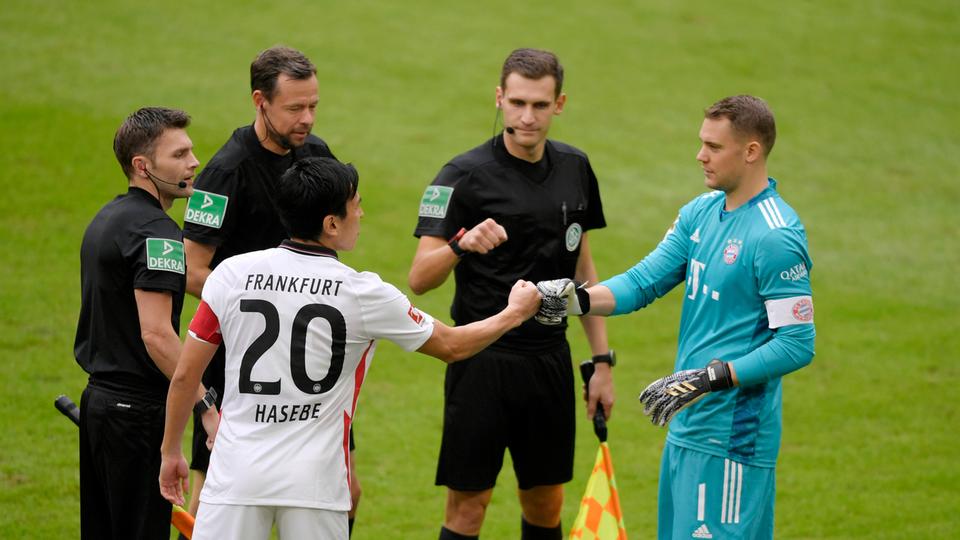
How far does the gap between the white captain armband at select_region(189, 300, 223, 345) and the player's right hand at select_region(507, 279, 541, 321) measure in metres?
1.30

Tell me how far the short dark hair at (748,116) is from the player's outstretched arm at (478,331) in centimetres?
111

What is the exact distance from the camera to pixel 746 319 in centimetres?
473

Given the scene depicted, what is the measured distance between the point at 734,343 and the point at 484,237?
1197 mm

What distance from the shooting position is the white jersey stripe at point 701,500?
4.72 meters

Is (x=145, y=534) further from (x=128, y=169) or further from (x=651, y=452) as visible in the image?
(x=651, y=452)

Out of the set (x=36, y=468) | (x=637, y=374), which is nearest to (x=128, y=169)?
(x=36, y=468)

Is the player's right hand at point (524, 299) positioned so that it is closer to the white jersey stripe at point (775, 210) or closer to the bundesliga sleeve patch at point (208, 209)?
the white jersey stripe at point (775, 210)

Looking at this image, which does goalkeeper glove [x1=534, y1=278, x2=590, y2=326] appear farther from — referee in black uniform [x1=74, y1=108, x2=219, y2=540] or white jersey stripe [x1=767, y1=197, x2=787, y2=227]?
referee in black uniform [x1=74, y1=108, x2=219, y2=540]

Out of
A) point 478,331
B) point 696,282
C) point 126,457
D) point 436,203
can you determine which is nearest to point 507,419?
point 436,203

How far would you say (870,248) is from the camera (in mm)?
13656

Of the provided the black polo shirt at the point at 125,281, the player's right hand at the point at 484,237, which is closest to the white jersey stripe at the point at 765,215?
the player's right hand at the point at 484,237

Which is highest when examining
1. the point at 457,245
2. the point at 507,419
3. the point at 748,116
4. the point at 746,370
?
the point at 748,116

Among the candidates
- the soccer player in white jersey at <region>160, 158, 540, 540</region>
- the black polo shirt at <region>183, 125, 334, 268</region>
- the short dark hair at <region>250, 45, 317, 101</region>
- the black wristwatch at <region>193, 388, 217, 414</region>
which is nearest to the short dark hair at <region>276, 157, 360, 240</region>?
the soccer player in white jersey at <region>160, 158, 540, 540</region>

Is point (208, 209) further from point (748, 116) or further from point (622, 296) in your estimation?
point (748, 116)
